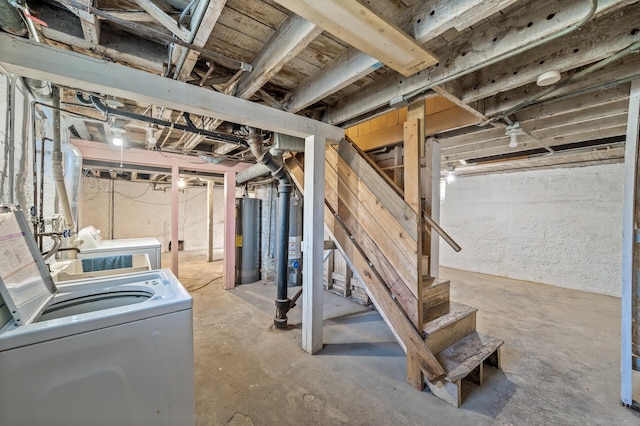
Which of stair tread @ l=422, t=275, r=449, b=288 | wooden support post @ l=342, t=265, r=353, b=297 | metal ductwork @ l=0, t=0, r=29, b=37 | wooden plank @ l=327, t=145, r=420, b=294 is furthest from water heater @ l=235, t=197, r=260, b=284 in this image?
metal ductwork @ l=0, t=0, r=29, b=37

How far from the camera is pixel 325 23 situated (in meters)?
1.21

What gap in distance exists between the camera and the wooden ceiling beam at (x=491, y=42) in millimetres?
1263

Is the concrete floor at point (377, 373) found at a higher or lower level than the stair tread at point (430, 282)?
lower

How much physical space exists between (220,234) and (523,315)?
7.95 m

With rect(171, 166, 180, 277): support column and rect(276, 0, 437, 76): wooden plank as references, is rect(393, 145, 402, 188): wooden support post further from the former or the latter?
rect(171, 166, 180, 277): support column

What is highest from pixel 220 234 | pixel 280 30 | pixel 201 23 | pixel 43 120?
pixel 280 30

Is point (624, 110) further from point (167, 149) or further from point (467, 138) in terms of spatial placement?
point (167, 149)

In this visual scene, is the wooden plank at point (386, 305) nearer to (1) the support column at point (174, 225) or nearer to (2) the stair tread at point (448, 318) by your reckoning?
(2) the stair tread at point (448, 318)

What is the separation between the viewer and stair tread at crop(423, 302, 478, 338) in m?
1.93

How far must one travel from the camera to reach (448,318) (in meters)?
2.14

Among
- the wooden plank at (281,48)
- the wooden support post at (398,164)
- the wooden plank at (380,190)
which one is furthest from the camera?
the wooden support post at (398,164)

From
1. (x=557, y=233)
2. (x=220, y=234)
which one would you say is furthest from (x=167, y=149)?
(x=557, y=233)

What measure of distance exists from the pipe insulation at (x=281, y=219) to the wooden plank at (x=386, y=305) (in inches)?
20.6

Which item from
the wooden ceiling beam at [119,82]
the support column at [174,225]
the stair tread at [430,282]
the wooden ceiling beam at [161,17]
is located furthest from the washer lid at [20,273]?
the support column at [174,225]
